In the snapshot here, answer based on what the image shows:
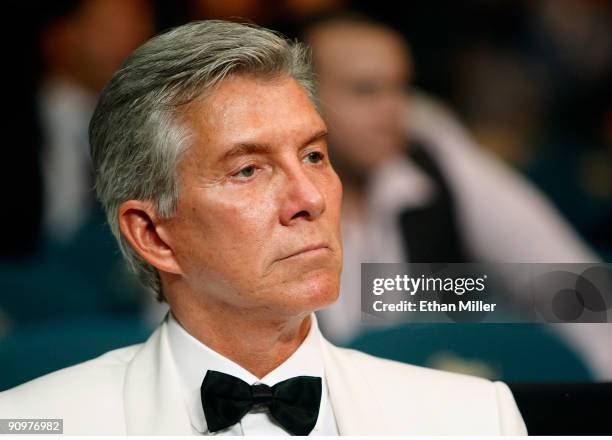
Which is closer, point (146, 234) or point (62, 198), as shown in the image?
point (146, 234)

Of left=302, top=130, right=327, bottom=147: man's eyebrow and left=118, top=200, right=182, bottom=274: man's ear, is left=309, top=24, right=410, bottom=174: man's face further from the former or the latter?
left=118, top=200, right=182, bottom=274: man's ear

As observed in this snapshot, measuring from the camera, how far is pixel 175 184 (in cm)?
225

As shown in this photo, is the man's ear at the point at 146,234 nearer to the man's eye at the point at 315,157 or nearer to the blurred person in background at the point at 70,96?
the man's eye at the point at 315,157

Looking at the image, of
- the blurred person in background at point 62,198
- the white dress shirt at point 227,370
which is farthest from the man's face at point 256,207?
the blurred person in background at point 62,198

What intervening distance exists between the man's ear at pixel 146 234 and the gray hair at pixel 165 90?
24mm

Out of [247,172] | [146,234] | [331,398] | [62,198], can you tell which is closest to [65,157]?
[62,198]

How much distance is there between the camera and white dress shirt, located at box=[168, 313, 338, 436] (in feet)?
7.34

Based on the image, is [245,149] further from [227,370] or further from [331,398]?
[331,398]

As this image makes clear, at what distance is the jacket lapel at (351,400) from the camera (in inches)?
89.1

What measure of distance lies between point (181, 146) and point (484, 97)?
98 cm

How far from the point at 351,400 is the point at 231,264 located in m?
0.42

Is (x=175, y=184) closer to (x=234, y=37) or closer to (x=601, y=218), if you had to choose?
(x=234, y=37)

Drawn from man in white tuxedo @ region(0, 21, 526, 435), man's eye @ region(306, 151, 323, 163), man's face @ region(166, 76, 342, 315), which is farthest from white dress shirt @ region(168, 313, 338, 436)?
man's eye @ region(306, 151, 323, 163)

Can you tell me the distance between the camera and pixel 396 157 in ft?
9.45
